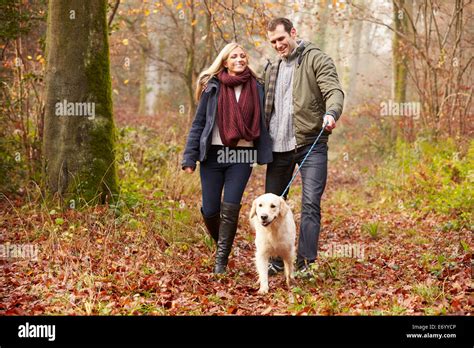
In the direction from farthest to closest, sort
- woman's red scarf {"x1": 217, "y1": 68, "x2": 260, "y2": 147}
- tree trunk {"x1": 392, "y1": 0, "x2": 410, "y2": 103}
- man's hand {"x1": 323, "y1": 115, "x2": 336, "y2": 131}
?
1. tree trunk {"x1": 392, "y1": 0, "x2": 410, "y2": 103}
2. woman's red scarf {"x1": 217, "y1": 68, "x2": 260, "y2": 147}
3. man's hand {"x1": 323, "y1": 115, "x2": 336, "y2": 131}

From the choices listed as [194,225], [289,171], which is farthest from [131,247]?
[289,171]

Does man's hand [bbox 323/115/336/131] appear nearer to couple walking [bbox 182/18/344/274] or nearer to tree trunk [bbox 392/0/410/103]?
couple walking [bbox 182/18/344/274]

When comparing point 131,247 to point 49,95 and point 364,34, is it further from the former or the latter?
point 364,34

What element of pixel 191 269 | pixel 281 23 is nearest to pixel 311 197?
pixel 191 269

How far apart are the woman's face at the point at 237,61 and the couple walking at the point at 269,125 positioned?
0.4 inches

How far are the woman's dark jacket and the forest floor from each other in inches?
46.4

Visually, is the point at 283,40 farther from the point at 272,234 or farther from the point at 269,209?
the point at 272,234

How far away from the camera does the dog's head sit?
5379mm

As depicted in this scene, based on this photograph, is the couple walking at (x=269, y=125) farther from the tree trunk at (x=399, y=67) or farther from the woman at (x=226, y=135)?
the tree trunk at (x=399, y=67)

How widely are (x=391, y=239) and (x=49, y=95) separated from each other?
4984mm
